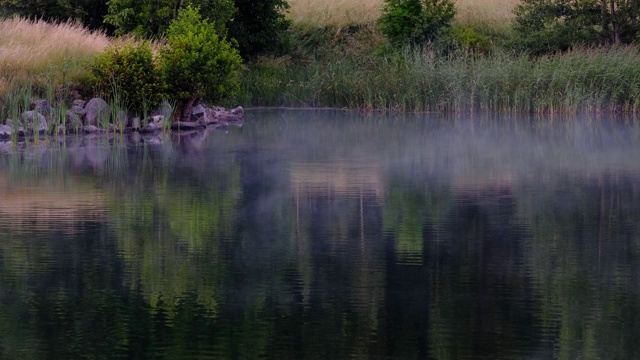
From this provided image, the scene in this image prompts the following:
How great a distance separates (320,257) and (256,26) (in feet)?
103

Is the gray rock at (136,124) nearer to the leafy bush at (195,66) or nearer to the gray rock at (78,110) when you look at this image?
the gray rock at (78,110)

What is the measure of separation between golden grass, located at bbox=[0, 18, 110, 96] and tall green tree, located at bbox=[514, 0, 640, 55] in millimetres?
15592

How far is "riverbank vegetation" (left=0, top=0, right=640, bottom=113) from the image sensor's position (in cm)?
2781

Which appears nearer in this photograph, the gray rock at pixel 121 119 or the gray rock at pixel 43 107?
the gray rock at pixel 43 107

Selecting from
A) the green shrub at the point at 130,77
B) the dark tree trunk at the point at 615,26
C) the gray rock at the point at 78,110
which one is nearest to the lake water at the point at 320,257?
the gray rock at the point at 78,110

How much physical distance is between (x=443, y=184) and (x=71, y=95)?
1307 cm

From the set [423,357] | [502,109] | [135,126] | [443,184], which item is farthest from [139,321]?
[502,109]

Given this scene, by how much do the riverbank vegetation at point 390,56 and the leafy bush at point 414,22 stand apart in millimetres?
49

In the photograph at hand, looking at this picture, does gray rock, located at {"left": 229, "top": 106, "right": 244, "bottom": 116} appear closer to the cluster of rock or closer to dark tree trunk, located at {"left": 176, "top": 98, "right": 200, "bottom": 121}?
dark tree trunk, located at {"left": 176, "top": 98, "right": 200, "bottom": 121}

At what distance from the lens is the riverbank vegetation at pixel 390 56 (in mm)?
27812

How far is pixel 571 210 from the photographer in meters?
12.7

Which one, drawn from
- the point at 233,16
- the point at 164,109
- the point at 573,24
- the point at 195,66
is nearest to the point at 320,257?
the point at 164,109

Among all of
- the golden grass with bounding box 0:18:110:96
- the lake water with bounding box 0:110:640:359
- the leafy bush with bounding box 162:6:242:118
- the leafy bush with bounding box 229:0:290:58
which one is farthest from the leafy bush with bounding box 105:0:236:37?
the lake water with bounding box 0:110:640:359

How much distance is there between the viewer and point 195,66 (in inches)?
1094
